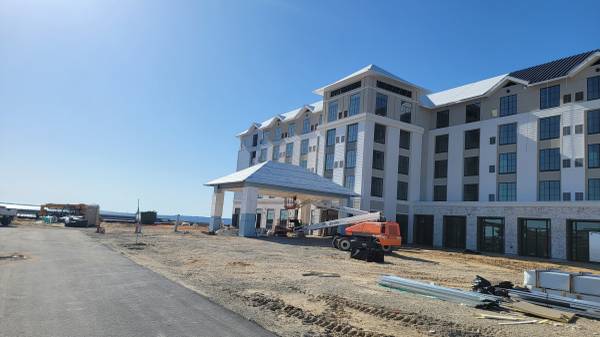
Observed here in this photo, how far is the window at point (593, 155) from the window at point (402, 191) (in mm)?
18792

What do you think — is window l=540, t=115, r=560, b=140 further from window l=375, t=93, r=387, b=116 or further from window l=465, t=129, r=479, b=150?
window l=375, t=93, r=387, b=116

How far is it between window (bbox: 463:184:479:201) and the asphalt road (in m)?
37.5

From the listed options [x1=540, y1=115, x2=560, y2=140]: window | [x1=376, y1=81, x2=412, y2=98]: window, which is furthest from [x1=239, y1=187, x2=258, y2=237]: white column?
[x1=540, y1=115, x2=560, y2=140]: window

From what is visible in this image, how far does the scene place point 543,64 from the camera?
42.4 metres

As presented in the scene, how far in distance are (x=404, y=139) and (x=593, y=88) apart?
1930cm

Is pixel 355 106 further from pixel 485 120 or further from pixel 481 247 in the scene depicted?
pixel 481 247

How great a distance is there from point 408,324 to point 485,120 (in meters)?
39.4

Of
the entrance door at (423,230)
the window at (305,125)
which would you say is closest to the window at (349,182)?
the entrance door at (423,230)

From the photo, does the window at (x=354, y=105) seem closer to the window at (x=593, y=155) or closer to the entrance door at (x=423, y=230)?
the entrance door at (x=423, y=230)

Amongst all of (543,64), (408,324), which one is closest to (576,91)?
(543,64)

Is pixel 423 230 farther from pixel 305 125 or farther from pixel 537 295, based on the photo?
pixel 537 295

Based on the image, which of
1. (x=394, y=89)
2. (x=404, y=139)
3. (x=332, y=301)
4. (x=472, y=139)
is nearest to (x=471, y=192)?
(x=472, y=139)

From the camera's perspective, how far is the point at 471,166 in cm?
4516

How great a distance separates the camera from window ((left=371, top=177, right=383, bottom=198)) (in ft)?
157
